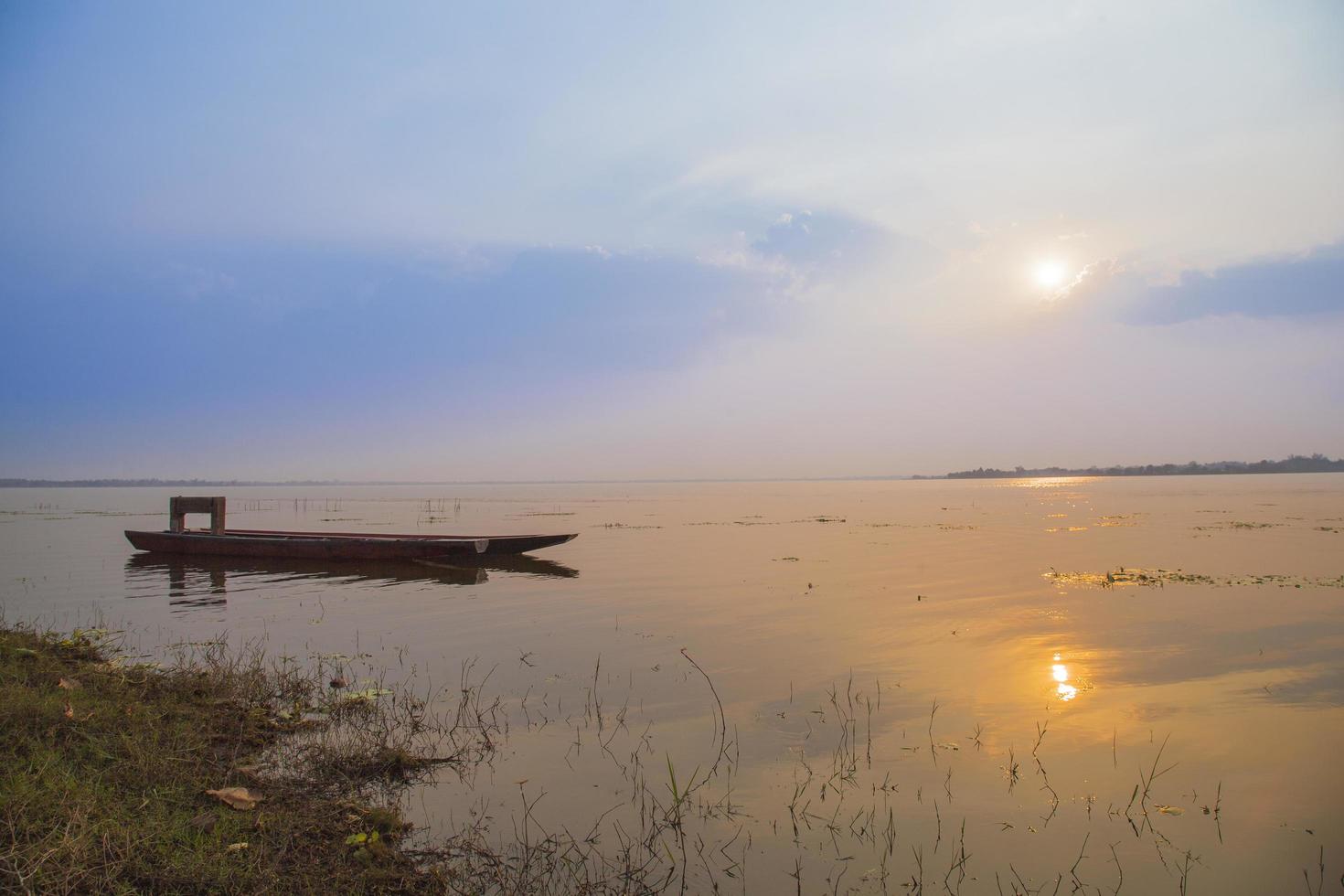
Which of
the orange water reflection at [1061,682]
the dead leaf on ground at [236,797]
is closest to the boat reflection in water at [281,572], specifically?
the orange water reflection at [1061,682]

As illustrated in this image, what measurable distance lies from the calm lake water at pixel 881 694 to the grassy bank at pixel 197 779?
0.92 meters

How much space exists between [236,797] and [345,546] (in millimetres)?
22220

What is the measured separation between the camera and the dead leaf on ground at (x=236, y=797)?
558 cm

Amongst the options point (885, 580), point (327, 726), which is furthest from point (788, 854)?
point (885, 580)

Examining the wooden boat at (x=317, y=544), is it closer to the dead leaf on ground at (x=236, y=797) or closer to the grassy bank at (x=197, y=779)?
the grassy bank at (x=197, y=779)

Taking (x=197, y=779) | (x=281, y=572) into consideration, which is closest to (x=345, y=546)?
(x=281, y=572)

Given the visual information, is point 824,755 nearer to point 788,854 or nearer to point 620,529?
point 788,854

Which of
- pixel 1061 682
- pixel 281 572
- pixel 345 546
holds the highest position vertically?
pixel 345 546

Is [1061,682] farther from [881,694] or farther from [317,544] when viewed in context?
[317,544]

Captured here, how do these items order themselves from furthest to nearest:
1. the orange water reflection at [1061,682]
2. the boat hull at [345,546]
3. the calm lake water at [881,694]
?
the boat hull at [345,546]
the orange water reflection at [1061,682]
the calm lake water at [881,694]

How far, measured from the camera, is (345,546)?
26.1 metres

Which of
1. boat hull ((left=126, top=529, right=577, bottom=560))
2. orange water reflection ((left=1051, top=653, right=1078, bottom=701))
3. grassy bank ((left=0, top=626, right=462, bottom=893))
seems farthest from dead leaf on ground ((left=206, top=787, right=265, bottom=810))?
boat hull ((left=126, top=529, right=577, bottom=560))

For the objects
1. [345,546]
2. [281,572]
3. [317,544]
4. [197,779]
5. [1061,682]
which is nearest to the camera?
[197,779]

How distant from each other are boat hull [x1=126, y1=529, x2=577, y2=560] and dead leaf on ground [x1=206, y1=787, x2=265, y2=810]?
19.6 metres
